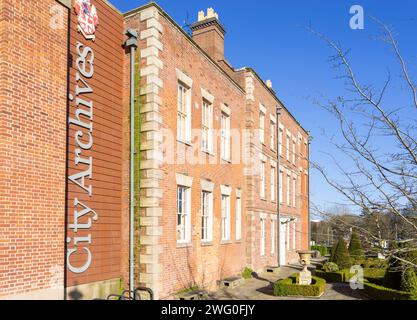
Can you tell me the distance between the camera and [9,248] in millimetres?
Answer: 8586

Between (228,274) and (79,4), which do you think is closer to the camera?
(79,4)

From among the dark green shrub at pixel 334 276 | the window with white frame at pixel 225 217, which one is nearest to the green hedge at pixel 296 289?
the window with white frame at pixel 225 217

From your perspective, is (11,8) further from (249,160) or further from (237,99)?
(249,160)

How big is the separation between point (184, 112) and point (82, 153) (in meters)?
4.84

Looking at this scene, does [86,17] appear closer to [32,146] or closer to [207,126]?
[32,146]

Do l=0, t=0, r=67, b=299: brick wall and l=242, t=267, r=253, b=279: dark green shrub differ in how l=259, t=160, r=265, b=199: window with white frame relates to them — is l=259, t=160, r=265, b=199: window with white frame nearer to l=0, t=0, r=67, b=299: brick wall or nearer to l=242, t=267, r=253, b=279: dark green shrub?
l=242, t=267, r=253, b=279: dark green shrub

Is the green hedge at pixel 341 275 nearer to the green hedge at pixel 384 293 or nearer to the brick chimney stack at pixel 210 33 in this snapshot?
the green hedge at pixel 384 293

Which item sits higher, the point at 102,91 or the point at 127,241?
the point at 102,91

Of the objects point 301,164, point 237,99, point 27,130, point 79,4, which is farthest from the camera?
point 301,164

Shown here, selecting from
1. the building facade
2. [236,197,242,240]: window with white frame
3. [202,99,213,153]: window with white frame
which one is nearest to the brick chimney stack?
the building facade

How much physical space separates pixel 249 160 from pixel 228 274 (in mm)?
6070

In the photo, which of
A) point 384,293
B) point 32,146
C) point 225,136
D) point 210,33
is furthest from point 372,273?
point 32,146

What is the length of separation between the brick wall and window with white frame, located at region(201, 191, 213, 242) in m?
6.73
